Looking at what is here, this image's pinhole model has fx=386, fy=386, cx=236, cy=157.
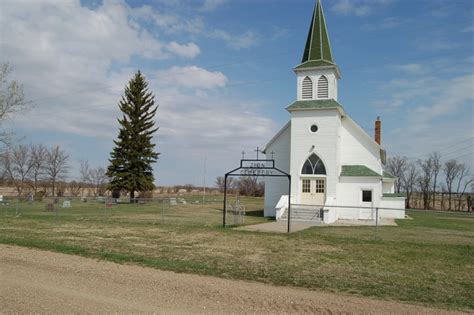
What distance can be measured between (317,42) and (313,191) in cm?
1154

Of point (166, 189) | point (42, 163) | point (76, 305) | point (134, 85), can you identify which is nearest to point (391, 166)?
point (166, 189)

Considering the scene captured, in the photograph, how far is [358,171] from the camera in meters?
27.9

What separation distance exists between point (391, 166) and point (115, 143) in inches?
2490

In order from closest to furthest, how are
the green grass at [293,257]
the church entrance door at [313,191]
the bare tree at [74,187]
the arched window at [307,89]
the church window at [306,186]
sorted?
1. the green grass at [293,257]
2. the church entrance door at [313,191]
3. the church window at [306,186]
4. the arched window at [307,89]
5. the bare tree at [74,187]

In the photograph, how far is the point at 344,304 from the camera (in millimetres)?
6398

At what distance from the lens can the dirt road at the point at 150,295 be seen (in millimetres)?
5902

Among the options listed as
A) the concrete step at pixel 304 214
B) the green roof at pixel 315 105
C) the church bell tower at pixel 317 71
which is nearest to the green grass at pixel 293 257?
the concrete step at pixel 304 214

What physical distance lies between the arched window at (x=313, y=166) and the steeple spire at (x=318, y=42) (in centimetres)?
716

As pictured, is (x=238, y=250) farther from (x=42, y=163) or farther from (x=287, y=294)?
(x=42, y=163)

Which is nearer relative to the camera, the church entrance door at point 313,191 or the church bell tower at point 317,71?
the church entrance door at point 313,191

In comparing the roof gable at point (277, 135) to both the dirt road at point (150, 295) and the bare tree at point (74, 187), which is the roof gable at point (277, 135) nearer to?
the dirt road at point (150, 295)

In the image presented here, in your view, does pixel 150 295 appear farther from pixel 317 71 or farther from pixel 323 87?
pixel 317 71

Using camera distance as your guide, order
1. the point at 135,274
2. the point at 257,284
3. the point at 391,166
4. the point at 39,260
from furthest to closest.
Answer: the point at 391,166
the point at 39,260
the point at 135,274
the point at 257,284

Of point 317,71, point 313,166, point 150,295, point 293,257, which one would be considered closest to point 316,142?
point 313,166
